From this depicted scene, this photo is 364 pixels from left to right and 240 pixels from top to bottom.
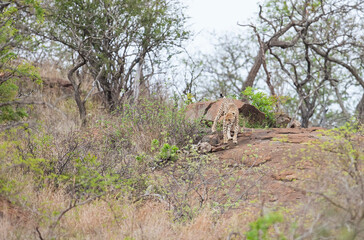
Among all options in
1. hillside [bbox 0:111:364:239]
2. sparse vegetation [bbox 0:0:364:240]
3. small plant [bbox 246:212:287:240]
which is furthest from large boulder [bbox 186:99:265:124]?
small plant [bbox 246:212:287:240]

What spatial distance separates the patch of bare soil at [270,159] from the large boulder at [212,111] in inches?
40.5

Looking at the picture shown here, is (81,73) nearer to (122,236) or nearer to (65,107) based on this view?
(65,107)

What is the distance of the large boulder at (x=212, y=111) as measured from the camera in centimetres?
979

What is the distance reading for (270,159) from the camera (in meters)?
7.51

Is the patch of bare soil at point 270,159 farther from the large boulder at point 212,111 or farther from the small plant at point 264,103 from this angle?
the small plant at point 264,103

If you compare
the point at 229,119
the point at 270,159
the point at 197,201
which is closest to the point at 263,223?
the point at 197,201

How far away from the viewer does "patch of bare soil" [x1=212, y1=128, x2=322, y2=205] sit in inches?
244

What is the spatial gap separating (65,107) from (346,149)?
10.8 metres

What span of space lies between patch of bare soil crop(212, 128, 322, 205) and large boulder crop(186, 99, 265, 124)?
1.03 metres

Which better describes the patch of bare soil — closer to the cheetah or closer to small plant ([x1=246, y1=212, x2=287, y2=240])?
the cheetah

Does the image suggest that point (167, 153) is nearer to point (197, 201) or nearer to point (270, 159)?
point (197, 201)

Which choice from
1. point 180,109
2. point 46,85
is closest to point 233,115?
point 180,109

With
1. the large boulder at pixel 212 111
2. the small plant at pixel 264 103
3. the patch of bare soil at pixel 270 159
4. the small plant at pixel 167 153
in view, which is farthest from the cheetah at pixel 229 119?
the small plant at pixel 264 103

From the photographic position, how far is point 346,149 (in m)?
4.43
